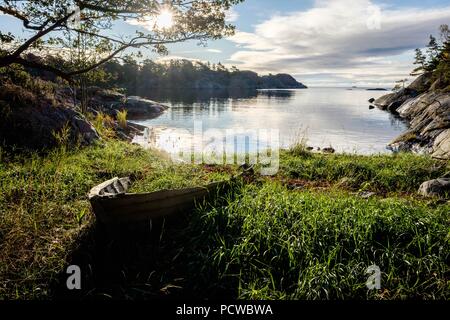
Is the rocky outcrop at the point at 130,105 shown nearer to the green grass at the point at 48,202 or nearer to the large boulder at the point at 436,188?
the green grass at the point at 48,202

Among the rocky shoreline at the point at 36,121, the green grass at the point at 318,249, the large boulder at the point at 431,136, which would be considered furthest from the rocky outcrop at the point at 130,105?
the green grass at the point at 318,249

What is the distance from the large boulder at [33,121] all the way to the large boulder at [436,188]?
29.2ft

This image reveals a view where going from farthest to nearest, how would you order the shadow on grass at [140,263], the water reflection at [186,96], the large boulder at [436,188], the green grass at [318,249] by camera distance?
the water reflection at [186,96] < the large boulder at [436,188] < the shadow on grass at [140,263] < the green grass at [318,249]

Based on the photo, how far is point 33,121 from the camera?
1001cm

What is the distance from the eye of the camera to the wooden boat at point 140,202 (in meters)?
5.02

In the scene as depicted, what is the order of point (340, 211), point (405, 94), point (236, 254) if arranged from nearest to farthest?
point (236, 254), point (340, 211), point (405, 94)

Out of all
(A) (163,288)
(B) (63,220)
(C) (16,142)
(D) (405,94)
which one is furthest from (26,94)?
(D) (405,94)

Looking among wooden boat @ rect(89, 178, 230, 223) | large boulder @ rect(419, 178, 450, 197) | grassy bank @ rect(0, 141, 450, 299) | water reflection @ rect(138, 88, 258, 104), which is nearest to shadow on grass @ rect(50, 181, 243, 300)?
grassy bank @ rect(0, 141, 450, 299)

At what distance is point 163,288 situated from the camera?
4.11m

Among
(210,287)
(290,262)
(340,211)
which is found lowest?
(210,287)

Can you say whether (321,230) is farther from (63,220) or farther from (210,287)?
(63,220)

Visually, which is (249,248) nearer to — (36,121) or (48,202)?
(48,202)

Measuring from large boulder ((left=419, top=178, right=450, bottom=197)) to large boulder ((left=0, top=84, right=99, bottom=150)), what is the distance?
8893 mm
